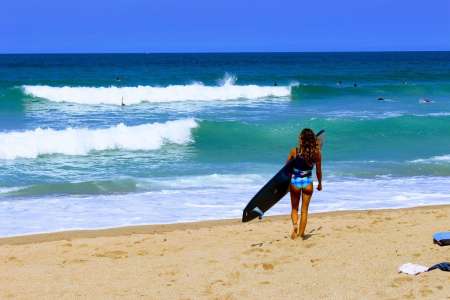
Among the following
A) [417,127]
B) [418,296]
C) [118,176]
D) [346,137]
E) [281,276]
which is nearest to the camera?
[418,296]

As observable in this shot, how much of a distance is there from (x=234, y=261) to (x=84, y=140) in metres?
11.5

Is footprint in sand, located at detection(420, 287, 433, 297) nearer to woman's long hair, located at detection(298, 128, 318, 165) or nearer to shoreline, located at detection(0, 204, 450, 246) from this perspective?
woman's long hair, located at detection(298, 128, 318, 165)

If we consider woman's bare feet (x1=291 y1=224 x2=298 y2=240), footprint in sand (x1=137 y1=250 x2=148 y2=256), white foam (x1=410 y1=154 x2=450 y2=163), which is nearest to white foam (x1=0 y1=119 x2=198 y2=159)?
white foam (x1=410 y1=154 x2=450 y2=163)

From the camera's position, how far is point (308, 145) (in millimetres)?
7285

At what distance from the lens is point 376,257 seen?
672cm

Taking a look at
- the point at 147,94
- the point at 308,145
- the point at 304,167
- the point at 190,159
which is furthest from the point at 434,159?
the point at 147,94

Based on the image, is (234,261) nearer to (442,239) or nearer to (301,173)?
(301,173)

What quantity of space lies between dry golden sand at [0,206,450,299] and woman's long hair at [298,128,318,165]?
40.2 inches

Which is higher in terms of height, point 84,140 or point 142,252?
point 84,140

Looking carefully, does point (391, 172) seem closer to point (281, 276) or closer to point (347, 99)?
point (281, 276)

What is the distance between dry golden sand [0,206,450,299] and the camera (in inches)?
230

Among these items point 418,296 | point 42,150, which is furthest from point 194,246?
point 42,150

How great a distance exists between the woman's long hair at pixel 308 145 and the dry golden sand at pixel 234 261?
1022 millimetres

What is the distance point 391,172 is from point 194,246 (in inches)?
281
